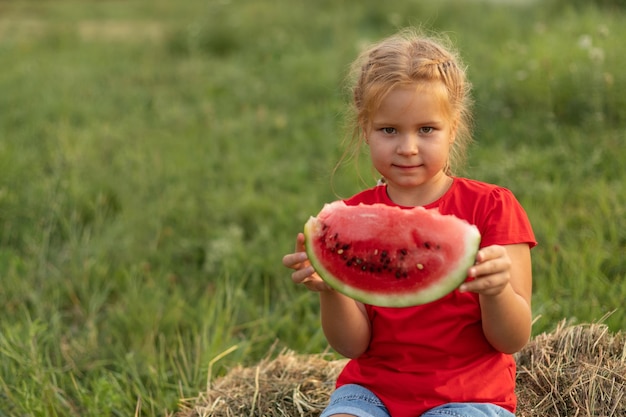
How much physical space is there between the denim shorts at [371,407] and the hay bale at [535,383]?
335 millimetres

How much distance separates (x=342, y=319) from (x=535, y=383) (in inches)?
30.6

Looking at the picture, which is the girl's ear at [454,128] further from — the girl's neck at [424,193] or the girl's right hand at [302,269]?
the girl's right hand at [302,269]

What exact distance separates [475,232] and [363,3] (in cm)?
843

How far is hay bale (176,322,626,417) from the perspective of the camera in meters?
2.33

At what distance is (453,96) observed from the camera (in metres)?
2.17

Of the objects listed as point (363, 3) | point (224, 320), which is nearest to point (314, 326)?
point (224, 320)

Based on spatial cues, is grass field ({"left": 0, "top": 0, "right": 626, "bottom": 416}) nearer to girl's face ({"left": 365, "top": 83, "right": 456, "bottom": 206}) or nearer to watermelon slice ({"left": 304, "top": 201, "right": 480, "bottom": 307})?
girl's face ({"left": 365, "top": 83, "right": 456, "bottom": 206})

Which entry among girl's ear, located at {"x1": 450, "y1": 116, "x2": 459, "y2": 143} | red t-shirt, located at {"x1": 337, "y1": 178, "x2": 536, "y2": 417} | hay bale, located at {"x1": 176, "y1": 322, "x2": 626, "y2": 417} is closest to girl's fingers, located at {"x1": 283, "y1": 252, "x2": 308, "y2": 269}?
red t-shirt, located at {"x1": 337, "y1": 178, "x2": 536, "y2": 417}

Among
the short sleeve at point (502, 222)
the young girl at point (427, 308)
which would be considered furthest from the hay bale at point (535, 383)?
the short sleeve at point (502, 222)

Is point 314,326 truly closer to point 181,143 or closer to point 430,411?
point 430,411

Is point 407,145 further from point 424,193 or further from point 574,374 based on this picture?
point 574,374

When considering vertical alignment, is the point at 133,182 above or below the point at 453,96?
below

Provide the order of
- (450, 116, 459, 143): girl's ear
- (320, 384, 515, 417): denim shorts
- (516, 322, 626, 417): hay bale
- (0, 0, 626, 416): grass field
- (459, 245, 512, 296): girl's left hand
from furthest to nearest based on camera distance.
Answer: (0, 0, 626, 416): grass field, (516, 322, 626, 417): hay bale, (450, 116, 459, 143): girl's ear, (320, 384, 515, 417): denim shorts, (459, 245, 512, 296): girl's left hand

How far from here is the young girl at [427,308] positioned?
2.05 metres
